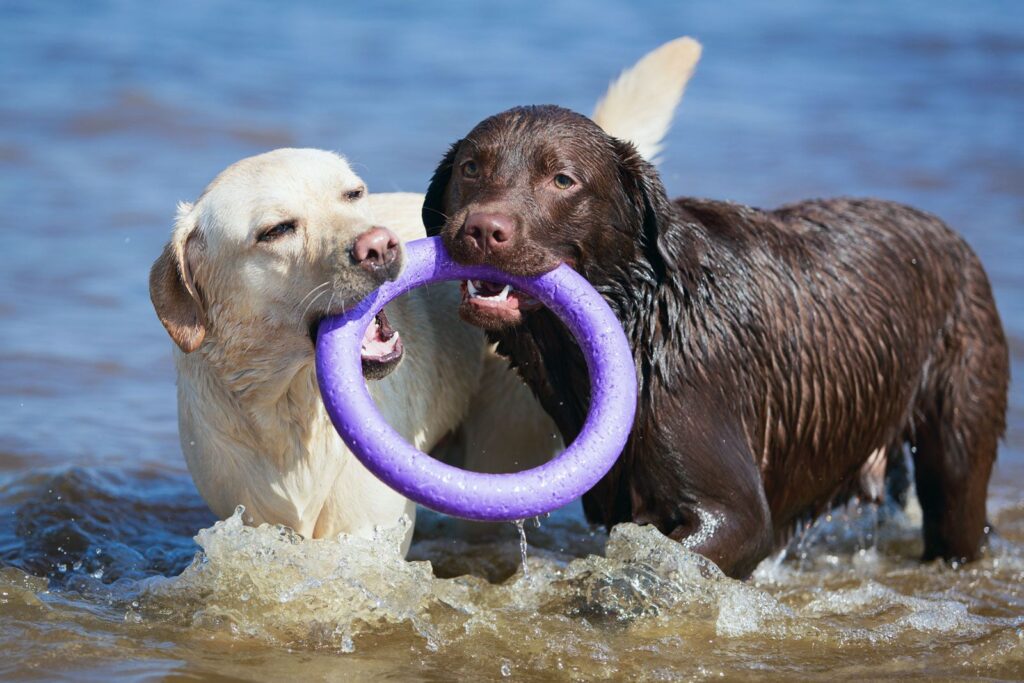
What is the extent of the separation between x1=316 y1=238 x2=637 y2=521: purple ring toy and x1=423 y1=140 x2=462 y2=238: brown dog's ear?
361 millimetres

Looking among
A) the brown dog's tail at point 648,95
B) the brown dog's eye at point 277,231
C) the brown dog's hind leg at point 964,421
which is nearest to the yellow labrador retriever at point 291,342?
the brown dog's eye at point 277,231

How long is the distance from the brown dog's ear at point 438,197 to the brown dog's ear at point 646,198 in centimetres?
58

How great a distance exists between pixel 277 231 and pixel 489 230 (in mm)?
653

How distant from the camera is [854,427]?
557cm

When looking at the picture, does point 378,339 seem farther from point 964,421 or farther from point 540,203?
point 964,421

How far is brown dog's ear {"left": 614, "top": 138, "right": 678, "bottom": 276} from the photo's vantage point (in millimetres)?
4816

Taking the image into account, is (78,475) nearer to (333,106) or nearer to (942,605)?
(942,605)

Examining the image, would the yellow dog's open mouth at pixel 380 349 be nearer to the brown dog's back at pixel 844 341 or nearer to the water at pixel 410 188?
the water at pixel 410 188

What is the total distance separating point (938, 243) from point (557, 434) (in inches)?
67.6

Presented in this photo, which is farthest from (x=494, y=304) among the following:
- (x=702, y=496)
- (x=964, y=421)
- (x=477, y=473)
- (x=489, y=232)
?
(x=964, y=421)

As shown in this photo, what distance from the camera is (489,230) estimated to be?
174 inches

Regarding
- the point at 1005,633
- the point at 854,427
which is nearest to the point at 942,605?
the point at 1005,633

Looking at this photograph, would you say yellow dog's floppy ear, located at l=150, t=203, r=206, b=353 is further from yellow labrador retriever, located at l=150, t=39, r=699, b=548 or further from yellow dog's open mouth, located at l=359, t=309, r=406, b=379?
yellow dog's open mouth, located at l=359, t=309, r=406, b=379

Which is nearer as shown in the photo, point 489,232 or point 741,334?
point 489,232
